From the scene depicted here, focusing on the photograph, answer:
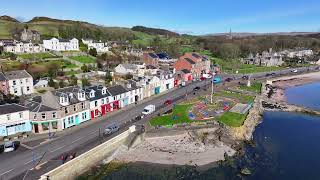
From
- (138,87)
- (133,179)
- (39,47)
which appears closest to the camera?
(133,179)

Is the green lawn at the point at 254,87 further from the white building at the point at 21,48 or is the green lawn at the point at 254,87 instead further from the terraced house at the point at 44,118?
the white building at the point at 21,48

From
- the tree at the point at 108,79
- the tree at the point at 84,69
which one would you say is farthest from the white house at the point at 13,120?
the tree at the point at 84,69

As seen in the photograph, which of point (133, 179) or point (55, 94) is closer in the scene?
point (133, 179)

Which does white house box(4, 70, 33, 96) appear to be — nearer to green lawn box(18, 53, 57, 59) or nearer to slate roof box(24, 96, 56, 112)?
slate roof box(24, 96, 56, 112)

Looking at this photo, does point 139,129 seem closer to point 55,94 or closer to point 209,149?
point 209,149

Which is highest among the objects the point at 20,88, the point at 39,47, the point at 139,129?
the point at 39,47

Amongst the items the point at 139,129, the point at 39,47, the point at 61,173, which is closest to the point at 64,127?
the point at 139,129

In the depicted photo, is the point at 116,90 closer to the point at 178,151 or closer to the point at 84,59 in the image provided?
the point at 178,151
